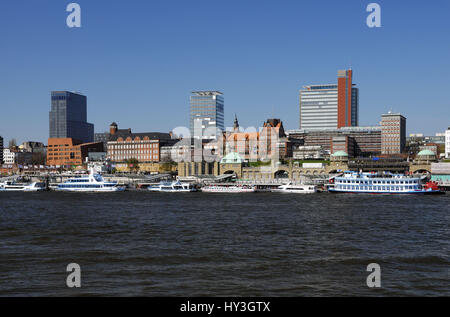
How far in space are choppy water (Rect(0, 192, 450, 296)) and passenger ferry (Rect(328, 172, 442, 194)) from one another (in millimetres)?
52215

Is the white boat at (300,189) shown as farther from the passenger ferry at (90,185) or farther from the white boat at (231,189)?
the passenger ferry at (90,185)

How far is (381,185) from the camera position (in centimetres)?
10500

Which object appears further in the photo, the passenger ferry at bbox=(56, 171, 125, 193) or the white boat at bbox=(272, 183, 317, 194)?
the passenger ferry at bbox=(56, 171, 125, 193)

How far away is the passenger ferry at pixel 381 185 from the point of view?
104 meters

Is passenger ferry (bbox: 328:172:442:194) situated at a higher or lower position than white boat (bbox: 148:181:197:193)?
higher

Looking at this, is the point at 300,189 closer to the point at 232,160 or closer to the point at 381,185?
the point at 381,185

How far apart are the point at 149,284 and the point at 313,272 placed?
9103 millimetres

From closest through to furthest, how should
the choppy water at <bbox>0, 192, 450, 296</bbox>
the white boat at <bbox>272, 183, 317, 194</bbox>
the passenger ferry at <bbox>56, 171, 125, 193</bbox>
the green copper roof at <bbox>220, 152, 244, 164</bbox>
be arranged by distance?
the choppy water at <bbox>0, 192, 450, 296</bbox>, the white boat at <bbox>272, 183, 317, 194</bbox>, the passenger ferry at <bbox>56, 171, 125, 193</bbox>, the green copper roof at <bbox>220, 152, 244, 164</bbox>

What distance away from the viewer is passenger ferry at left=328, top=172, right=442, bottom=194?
4087 inches

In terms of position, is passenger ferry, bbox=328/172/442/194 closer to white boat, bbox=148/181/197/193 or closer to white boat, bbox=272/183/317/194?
white boat, bbox=272/183/317/194

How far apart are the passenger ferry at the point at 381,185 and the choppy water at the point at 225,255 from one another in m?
52.2

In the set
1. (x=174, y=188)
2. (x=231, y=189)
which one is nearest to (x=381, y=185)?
(x=231, y=189)

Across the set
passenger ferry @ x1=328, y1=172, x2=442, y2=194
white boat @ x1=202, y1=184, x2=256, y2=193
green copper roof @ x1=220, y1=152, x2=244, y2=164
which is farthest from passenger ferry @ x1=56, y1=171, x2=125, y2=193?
passenger ferry @ x1=328, y1=172, x2=442, y2=194
